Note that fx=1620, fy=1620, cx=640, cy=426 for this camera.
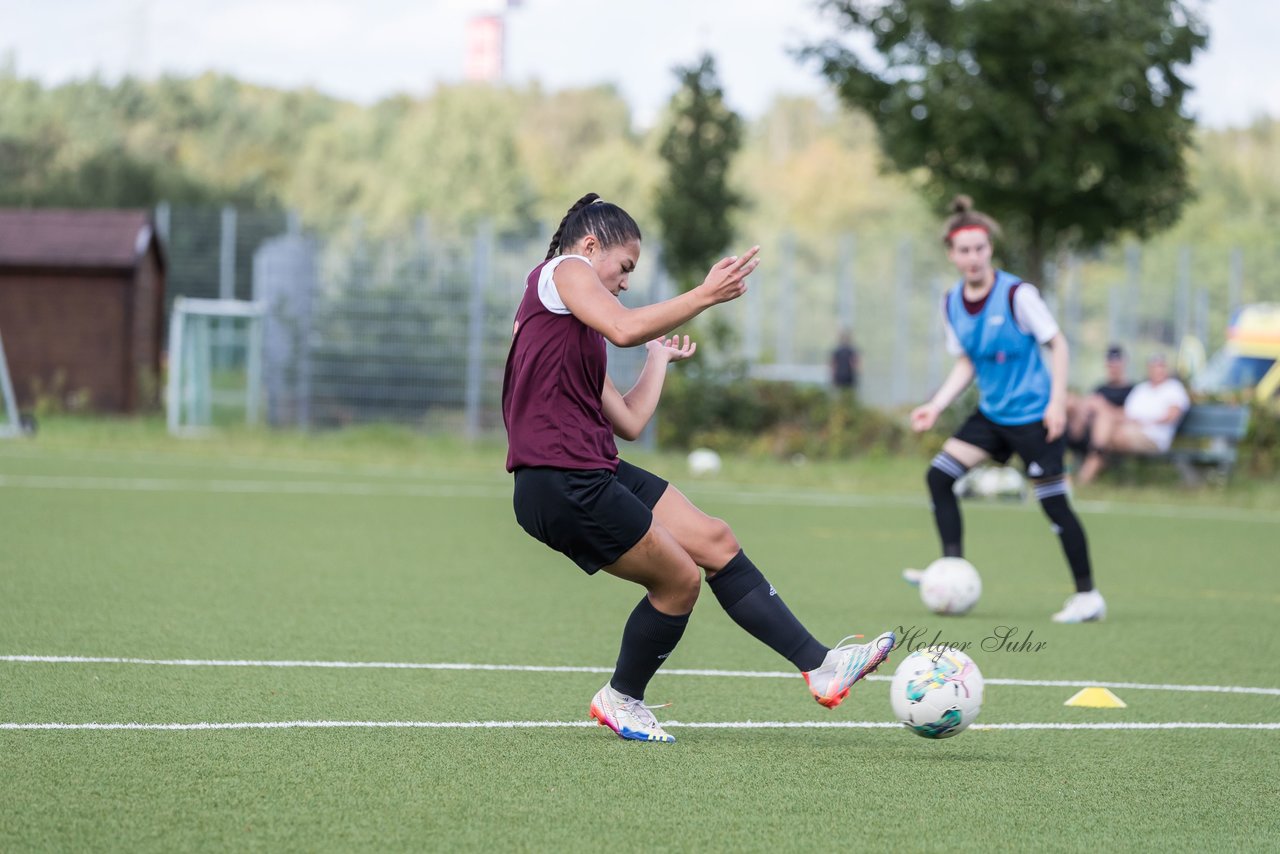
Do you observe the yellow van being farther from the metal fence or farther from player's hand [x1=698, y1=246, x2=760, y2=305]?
player's hand [x1=698, y1=246, x2=760, y2=305]

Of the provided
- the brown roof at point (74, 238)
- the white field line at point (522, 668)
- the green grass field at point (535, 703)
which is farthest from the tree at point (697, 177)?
the white field line at point (522, 668)

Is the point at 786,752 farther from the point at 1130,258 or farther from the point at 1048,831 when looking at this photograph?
the point at 1130,258

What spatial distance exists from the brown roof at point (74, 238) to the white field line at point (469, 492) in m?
10.5

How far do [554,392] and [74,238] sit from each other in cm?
2292

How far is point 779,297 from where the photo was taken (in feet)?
106

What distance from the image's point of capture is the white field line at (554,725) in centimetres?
512

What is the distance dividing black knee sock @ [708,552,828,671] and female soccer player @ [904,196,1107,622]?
338cm

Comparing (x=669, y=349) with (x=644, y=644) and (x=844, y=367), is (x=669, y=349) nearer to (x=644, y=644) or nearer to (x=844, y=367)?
(x=644, y=644)

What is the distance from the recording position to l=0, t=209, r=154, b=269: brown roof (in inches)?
A: 1006

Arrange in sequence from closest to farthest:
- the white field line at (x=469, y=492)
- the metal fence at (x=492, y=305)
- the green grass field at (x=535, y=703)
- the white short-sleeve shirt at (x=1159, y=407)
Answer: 1. the green grass field at (x=535, y=703)
2. the white field line at (x=469, y=492)
3. the white short-sleeve shirt at (x=1159, y=407)
4. the metal fence at (x=492, y=305)

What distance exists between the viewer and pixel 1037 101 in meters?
19.0

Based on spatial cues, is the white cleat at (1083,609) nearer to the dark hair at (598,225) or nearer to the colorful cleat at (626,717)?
the colorful cleat at (626,717)

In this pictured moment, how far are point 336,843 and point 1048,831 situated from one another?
1.84 metres

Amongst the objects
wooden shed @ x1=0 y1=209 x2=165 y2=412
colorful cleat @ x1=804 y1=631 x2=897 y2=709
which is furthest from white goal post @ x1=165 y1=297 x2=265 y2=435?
colorful cleat @ x1=804 y1=631 x2=897 y2=709
